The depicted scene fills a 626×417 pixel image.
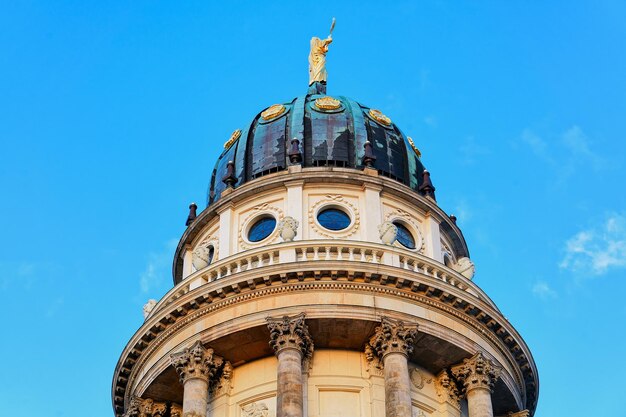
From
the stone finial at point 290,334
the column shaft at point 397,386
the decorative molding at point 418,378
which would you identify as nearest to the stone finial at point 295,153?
the stone finial at point 290,334

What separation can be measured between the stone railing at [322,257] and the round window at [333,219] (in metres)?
3.45

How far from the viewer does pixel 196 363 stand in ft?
145

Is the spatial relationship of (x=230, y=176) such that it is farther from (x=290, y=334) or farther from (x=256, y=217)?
(x=290, y=334)

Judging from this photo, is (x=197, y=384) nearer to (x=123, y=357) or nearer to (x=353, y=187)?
(x=123, y=357)

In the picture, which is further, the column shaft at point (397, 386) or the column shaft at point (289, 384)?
the column shaft at point (397, 386)

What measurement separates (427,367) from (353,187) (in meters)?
9.45

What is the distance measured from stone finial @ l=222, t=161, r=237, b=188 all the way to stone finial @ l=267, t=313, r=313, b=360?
11.2 meters

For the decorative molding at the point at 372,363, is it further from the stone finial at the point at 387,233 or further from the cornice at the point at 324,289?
the stone finial at the point at 387,233

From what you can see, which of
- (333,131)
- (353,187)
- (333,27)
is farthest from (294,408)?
(333,27)

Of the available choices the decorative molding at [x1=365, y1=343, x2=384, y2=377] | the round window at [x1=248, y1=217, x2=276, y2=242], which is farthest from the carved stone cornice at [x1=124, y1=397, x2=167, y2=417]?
the decorative molding at [x1=365, y1=343, x2=384, y2=377]

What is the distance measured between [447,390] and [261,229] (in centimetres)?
1096

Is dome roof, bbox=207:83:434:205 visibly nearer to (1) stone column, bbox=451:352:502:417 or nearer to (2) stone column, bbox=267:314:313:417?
(2) stone column, bbox=267:314:313:417

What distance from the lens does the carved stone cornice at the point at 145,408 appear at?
46531 millimetres

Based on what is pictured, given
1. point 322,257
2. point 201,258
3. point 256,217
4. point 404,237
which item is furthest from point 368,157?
point 201,258
